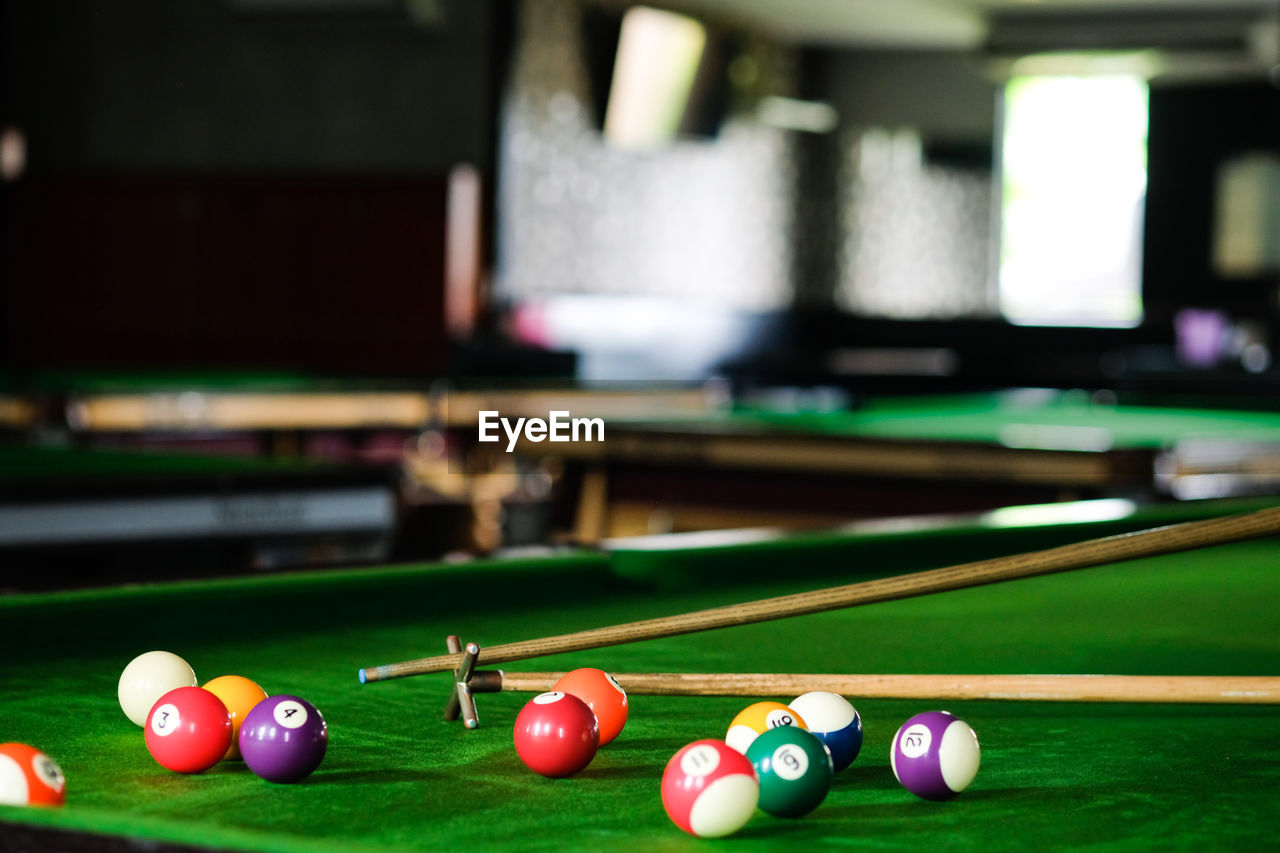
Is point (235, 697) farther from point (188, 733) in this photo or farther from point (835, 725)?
point (835, 725)

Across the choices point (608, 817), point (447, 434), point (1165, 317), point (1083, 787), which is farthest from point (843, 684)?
point (1165, 317)

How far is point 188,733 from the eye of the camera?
105 centimetres

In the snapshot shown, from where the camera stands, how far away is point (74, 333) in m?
8.06

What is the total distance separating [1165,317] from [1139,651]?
818 cm

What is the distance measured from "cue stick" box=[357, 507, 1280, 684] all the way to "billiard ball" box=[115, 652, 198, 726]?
16 cm

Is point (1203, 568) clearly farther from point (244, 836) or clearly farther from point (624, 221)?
point (624, 221)

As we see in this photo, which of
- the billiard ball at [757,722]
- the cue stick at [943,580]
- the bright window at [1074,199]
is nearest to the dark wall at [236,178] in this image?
the bright window at [1074,199]

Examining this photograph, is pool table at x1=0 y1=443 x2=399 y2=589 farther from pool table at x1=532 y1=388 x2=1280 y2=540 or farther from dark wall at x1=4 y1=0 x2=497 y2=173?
dark wall at x1=4 y1=0 x2=497 y2=173

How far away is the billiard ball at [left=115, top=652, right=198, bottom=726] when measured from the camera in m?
1.19

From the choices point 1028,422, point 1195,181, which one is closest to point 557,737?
point 1028,422

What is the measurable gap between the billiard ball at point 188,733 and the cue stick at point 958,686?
0.22 m

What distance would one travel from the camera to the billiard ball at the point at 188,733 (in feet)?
3.43

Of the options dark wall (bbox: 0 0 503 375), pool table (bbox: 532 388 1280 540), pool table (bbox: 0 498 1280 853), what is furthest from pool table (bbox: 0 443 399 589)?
dark wall (bbox: 0 0 503 375)

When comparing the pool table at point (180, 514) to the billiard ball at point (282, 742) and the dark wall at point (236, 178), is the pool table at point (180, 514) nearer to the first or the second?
the billiard ball at point (282, 742)
